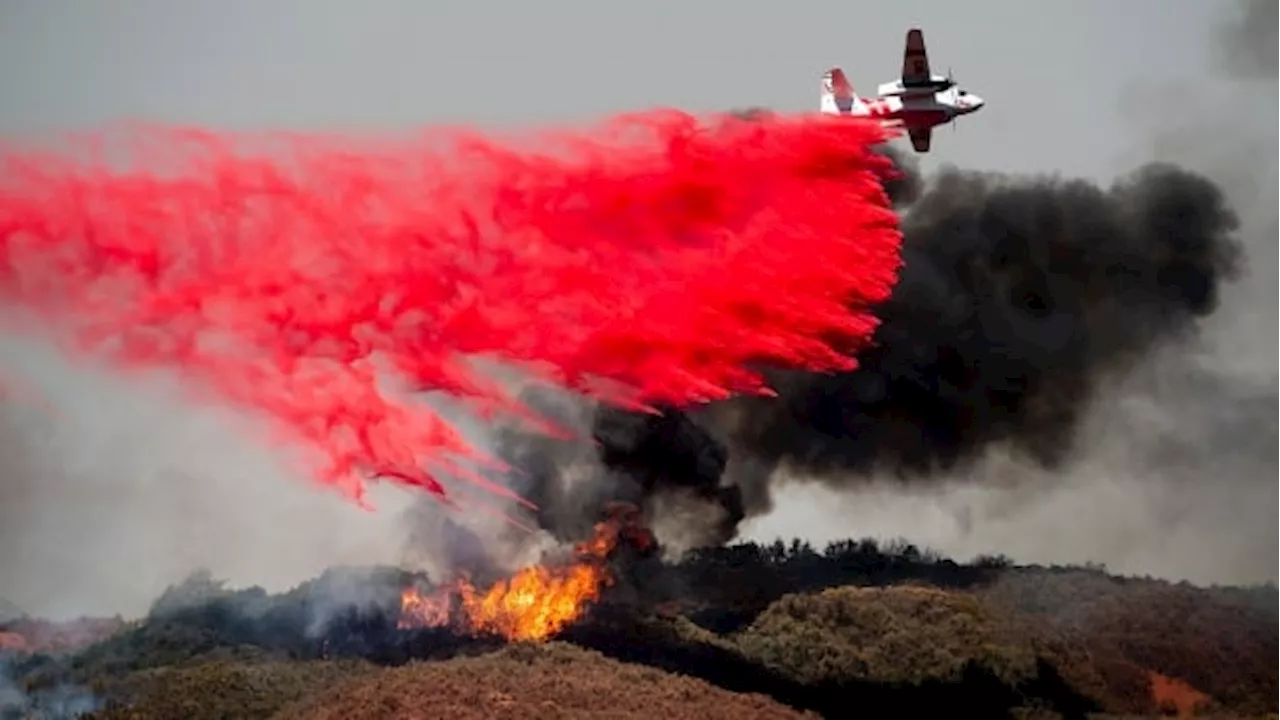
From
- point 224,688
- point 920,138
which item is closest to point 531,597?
point 224,688

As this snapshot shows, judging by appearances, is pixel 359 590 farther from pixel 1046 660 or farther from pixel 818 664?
pixel 1046 660

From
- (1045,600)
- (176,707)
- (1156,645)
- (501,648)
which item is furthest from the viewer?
(1045,600)

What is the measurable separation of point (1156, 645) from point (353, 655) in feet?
125

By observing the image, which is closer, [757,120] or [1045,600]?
[757,120]

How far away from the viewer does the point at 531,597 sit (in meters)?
68.6

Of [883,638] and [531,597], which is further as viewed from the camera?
[531,597]

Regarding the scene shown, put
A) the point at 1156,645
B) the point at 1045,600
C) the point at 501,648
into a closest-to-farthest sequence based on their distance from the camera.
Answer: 1. the point at 501,648
2. the point at 1156,645
3. the point at 1045,600

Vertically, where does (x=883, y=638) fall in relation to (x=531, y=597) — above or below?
below

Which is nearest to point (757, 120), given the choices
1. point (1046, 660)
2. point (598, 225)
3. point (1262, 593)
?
point (598, 225)

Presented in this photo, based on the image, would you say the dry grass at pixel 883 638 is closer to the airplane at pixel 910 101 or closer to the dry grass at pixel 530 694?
the dry grass at pixel 530 694

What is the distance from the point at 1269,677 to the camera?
210 ft

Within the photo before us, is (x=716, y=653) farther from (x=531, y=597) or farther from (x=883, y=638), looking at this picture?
(x=531, y=597)

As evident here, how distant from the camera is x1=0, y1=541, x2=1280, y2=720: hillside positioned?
55.3 meters

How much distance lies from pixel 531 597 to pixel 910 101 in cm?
2986
